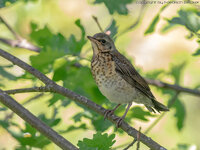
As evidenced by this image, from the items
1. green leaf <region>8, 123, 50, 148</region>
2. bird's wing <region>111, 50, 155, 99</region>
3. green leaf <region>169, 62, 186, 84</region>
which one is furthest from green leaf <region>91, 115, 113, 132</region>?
green leaf <region>169, 62, 186, 84</region>

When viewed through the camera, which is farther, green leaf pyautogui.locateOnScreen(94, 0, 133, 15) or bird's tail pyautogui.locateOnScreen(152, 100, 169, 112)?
bird's tail pyautogui.locateOnScreen(152, 100, 169, 112)

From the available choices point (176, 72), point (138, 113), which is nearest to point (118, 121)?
point (138, 113)

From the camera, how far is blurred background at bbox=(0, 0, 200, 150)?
427 centimetres

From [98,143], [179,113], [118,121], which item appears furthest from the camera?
[179,113]

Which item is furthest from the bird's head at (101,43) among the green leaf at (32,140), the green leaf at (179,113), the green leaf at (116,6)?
the green leaf at (32,140)

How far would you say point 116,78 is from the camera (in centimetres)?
489

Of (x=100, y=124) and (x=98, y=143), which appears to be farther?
(x=100, y=124)

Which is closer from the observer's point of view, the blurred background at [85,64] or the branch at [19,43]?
the blurred background at [85,64]

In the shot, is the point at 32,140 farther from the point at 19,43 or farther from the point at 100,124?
the point at 19,43

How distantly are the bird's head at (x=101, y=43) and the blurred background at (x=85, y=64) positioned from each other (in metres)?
0.15

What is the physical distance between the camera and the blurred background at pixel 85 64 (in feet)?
14.0

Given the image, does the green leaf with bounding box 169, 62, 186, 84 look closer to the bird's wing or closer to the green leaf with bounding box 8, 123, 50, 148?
the bird's wing

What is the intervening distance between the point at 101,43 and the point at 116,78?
0.54 meters

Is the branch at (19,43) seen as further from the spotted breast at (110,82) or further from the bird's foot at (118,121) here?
the bird's foot at (118,121)
